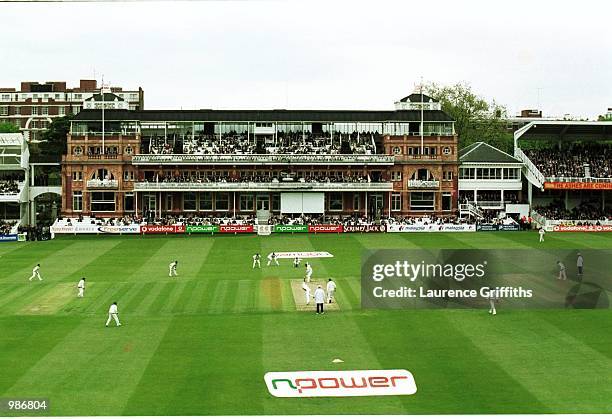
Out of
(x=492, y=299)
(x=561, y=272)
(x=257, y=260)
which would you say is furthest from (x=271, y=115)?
(x=561, y=272)

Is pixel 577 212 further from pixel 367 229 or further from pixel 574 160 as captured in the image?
pixel 367 229

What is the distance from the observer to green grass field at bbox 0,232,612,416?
49.3ft

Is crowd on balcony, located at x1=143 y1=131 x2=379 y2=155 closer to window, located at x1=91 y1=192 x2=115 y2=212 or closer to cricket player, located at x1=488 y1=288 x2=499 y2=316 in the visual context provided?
window, located at x1=91 y1=192 x2=115 y2=212

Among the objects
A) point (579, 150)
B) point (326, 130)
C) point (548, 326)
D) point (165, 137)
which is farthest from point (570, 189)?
point (548, 326)

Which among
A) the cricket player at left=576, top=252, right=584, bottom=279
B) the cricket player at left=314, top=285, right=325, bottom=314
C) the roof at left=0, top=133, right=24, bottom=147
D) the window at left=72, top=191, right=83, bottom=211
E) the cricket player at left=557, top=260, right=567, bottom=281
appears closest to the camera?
the cricket player at left=576, top=252, right=584, bottom=279

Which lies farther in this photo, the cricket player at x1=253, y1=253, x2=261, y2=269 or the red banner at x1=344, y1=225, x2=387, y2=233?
→ the red banner at x1=344, y1=225, x2=387, y2=233

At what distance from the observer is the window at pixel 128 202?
193 ft

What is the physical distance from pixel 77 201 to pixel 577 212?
34.4 meters

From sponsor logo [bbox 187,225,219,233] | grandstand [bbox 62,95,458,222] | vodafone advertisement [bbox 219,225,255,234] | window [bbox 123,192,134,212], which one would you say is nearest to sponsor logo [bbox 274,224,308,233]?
vodafone advertisement [bbox 219,225,255,234]

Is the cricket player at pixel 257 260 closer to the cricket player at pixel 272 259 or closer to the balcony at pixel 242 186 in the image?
the cricket player at pixel 272 259

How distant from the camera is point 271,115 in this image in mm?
60719

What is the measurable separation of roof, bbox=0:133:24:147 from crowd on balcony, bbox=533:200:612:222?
35714 millimetres

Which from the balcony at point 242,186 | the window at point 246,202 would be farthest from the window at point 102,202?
the window at point 246,202

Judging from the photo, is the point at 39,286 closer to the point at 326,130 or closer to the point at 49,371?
the point at 49,371
